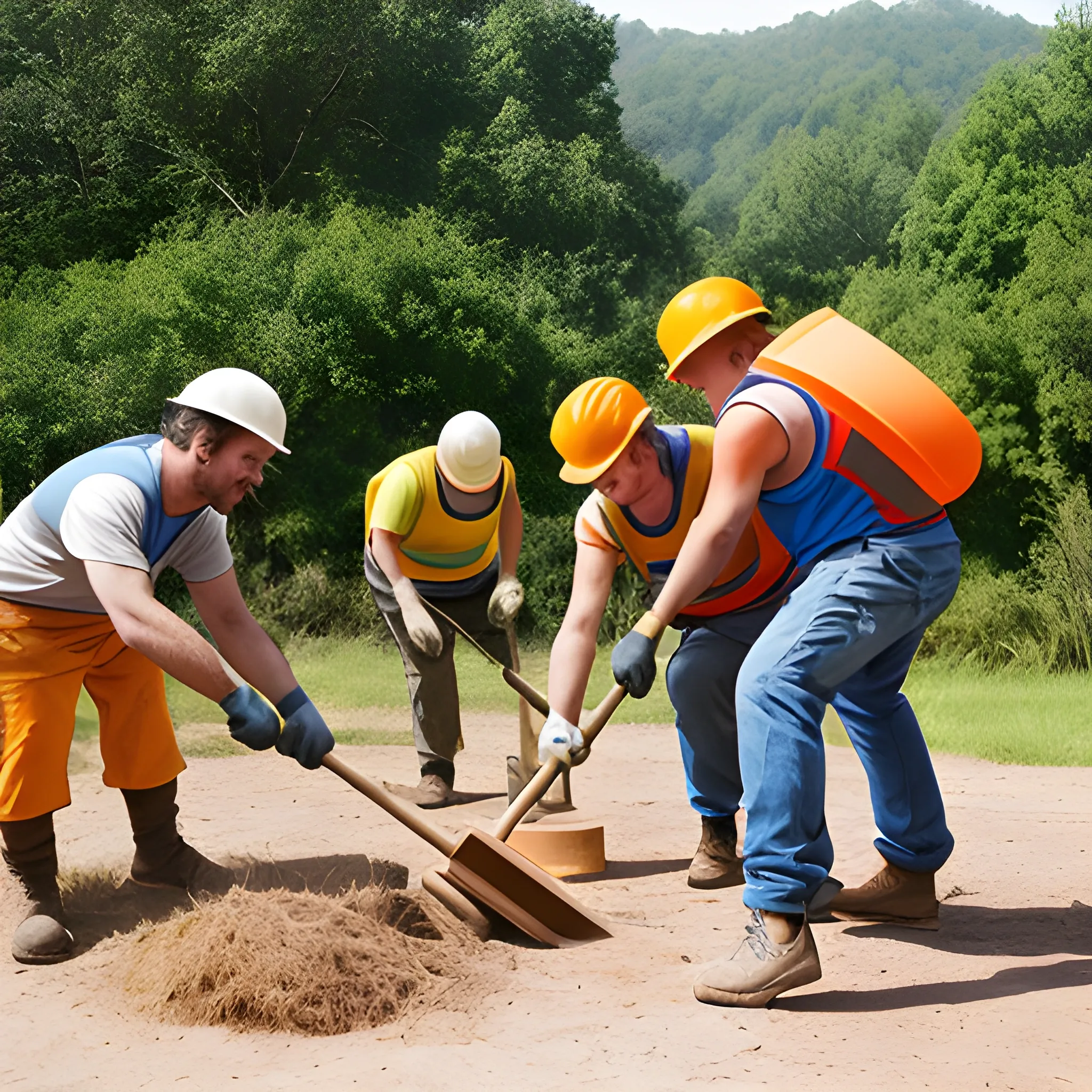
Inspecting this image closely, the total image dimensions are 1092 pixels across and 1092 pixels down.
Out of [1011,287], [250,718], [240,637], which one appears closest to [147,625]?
[250,718]

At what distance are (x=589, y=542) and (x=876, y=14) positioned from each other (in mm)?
60845

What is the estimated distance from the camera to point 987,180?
16.6 meters

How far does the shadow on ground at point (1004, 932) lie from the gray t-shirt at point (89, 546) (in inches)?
86.1

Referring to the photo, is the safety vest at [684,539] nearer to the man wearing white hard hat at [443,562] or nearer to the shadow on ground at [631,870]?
the shadow on ground at [631,870]

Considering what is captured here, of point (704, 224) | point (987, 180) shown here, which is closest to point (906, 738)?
point (987, 180)

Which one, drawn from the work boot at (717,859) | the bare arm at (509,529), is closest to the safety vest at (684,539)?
the work boot at (717,859)

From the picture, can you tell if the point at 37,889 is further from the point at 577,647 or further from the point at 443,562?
the point at 443,562

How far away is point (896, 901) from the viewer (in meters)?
3.57

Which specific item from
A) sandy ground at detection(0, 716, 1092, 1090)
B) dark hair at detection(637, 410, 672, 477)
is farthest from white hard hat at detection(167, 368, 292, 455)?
sandy ground at detection(0, 716, 1092, 1090)

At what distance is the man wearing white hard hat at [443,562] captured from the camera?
17.1 feet

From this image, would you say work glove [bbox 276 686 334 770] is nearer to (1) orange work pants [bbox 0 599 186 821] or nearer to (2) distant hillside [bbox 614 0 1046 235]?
(1) orange work pants [bbox 0 599 186 821]

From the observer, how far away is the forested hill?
23.3 m

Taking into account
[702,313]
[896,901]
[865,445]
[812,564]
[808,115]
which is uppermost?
[808,115]

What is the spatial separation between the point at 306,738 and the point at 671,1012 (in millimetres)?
1283
